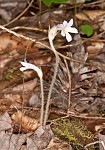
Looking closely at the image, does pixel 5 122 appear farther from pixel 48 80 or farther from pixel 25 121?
pixel 48 80

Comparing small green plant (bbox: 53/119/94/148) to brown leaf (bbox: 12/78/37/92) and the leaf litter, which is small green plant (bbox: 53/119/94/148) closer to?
the leaf litter

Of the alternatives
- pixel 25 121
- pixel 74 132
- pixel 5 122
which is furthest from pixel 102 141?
Result: pixel 5 122

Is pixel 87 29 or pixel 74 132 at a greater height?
pixel 87 29

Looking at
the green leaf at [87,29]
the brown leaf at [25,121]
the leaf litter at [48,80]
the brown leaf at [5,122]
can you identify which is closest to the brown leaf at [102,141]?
the leaf litter at [48,80]

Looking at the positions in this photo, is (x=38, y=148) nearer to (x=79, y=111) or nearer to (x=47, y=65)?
(x=79, y=111)

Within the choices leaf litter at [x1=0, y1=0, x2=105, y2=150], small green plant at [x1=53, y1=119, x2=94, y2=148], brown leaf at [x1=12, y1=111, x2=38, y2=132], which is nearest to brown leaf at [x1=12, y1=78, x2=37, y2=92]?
leaf litter at [x1=0, y1=0, x2=105, y2=150]

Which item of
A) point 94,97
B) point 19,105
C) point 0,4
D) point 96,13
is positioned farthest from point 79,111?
point 0,4

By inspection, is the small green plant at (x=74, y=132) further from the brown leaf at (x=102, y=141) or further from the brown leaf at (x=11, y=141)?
the brown leaf at (x=11, y=141)
